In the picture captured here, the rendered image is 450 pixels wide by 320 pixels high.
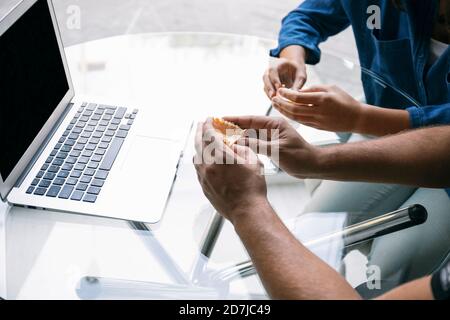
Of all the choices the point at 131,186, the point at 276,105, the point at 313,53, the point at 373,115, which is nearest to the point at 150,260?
the point at 131,186

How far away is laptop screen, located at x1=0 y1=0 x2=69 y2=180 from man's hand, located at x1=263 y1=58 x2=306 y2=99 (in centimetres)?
45

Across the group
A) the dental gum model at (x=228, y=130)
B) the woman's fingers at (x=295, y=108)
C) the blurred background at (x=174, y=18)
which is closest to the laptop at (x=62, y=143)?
the dental gum model at (x=228, y=130)

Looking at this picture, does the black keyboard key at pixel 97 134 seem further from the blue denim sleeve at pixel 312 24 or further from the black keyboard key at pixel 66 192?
the blue denim sleeve at pixel 312 24

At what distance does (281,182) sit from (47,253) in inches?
18.3

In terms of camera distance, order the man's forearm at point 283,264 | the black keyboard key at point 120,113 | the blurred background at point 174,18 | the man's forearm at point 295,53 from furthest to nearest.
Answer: the blurred background at point 174,18, the man's forearm at point 295,53, the black keyboard key at point 120,113, the man's forearm at point 283,264

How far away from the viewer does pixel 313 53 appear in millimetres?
1144

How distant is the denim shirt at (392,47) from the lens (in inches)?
36.3

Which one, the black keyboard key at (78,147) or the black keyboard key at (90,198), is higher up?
the black keyboard key at (78,147)

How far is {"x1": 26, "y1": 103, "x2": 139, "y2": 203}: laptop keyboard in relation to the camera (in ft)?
2.49

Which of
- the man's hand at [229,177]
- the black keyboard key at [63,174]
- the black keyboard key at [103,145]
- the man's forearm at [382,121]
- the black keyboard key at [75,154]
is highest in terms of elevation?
the man's forearm at [382,121]

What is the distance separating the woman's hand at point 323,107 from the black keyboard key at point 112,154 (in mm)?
348

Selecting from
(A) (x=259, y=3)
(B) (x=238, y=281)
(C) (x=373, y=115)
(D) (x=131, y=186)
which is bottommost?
(B) (x=238, y=281)

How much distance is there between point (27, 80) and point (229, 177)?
0.40 metres

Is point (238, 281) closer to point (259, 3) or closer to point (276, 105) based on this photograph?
point (276, 105)
